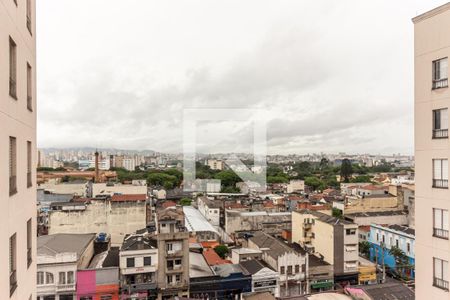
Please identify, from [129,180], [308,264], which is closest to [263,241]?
[308,264]

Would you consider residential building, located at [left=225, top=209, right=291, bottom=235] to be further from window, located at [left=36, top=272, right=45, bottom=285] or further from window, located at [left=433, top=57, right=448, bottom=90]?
window, located at [left=433, top=57, right=448, bottom=90]

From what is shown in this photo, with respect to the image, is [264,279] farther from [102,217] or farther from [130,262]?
[102,217]

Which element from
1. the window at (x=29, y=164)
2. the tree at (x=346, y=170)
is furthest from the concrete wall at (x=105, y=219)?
the tree at (x=346, y=170)

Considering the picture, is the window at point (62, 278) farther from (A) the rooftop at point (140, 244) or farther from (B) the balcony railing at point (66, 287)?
(A) the rooftop at point (140, 244)

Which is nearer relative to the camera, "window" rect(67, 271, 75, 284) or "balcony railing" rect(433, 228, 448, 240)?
"balcony railing" rect(433, 228, 448, 240)

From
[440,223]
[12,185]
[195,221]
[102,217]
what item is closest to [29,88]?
[12,185]

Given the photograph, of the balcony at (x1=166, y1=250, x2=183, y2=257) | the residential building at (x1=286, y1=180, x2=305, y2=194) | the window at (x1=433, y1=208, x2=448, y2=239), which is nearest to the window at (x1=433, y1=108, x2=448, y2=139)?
the window at (x1=433, y1=208, x2=448, y2=239)
